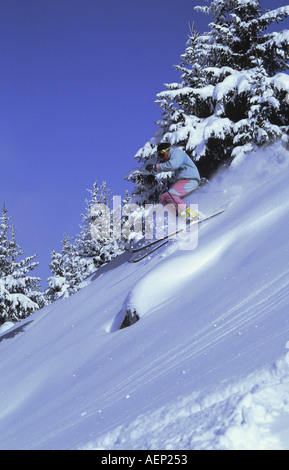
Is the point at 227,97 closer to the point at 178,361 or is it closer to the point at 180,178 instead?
the point at 180,178

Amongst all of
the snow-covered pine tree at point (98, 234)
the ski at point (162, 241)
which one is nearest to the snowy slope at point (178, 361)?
the ski at point (162, 241)

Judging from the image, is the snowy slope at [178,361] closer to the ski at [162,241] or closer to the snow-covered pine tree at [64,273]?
the ski at [162,241]

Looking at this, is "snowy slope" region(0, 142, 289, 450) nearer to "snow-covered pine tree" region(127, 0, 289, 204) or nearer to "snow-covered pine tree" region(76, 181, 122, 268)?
"snow-covered pine tree" region(127, 0, 289, 204)

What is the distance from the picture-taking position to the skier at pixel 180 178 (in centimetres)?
937

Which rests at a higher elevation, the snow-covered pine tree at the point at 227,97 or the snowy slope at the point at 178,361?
the snow-covered pine tree at the point at 227,97

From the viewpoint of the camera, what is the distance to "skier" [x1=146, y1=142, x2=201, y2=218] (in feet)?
30.7

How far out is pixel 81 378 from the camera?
4730 millimetres

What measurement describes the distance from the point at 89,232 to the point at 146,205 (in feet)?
43.9

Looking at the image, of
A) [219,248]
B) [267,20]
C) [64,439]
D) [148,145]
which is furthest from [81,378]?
[267,20]

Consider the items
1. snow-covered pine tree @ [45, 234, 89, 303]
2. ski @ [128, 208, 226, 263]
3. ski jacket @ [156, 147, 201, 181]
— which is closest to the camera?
ski jacket @ [156, 147, 201, 181]

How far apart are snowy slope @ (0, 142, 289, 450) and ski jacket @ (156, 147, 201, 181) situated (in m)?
1.67

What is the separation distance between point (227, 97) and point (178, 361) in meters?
12.7

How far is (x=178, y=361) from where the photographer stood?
132 inches

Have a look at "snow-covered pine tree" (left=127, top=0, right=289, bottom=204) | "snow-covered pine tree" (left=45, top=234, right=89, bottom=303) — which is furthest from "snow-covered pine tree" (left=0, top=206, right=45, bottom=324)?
"snow-covered pine tree" (left=127, top=0, right=289, bottom=204)
